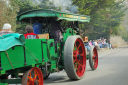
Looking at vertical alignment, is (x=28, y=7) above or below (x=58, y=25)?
above

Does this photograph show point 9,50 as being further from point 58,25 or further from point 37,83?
point 58,25

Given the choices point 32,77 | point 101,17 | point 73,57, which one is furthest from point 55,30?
point 101,17

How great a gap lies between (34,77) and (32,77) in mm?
67

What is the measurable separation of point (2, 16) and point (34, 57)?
1107 centimetres

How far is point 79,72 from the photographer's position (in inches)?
287

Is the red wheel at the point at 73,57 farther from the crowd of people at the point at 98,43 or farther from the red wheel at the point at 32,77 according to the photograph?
the crowd of people at the point at 98,43

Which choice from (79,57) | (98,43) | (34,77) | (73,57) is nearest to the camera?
(34,77)

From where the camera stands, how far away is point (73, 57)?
696cm

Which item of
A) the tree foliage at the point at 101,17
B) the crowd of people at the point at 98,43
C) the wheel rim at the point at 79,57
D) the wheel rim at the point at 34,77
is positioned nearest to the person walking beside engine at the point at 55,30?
the wheel rim at the point at 79,57

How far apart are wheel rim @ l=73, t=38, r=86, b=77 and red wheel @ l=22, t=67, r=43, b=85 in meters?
2.19

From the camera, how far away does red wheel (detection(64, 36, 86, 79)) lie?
6359mm

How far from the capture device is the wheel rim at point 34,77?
473 centimetres


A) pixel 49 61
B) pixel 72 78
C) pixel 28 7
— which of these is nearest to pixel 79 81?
pixel 72 78

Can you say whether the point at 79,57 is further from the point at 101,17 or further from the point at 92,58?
the point at 101,17
